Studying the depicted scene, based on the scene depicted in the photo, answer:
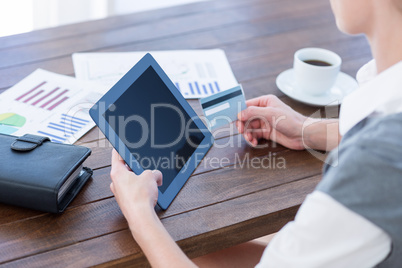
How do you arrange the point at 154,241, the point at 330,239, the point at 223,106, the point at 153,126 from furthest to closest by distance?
the point at 223,106, the point at 153,126, the point at 154,241, the point at 330,239

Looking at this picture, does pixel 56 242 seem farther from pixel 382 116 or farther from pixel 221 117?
pixel 382 116

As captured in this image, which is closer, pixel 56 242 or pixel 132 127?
pixel 56 242

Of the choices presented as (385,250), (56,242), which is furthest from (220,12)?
(385,250)

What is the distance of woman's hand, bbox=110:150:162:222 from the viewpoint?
916mm

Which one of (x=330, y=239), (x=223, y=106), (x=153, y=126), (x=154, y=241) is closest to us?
(x=330, y=239)

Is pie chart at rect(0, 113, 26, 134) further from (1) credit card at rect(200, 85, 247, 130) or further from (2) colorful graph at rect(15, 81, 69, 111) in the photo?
(1) credit card at rect(200, 85, 247, 130)

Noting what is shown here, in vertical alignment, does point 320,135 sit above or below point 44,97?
below

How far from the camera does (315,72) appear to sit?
1284mm

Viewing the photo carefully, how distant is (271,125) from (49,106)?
1.74 ft

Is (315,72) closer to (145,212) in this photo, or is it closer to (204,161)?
(204,161)

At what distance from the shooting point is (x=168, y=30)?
160 centimetres

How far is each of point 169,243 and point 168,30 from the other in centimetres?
88

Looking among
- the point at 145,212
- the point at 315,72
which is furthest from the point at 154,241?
the point at 315,72

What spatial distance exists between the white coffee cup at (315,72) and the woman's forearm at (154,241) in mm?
595
